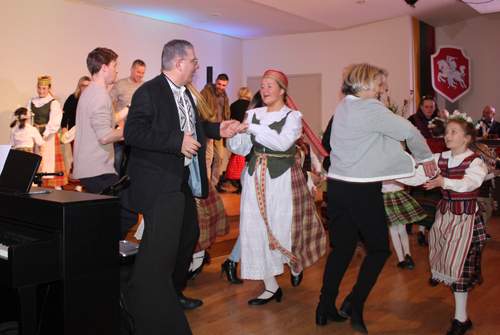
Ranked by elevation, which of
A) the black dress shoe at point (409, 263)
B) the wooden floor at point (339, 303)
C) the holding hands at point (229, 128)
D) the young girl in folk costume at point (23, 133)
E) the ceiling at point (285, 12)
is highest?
the ceiling at point (285, 12)

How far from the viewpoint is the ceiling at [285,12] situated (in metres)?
6.79

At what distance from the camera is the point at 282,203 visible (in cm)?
296

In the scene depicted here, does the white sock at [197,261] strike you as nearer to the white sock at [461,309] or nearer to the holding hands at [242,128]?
the holding hands at [242,128]

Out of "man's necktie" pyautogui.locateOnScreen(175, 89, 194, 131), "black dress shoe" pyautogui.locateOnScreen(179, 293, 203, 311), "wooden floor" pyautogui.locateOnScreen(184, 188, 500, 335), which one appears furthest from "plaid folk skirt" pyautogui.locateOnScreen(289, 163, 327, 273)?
"man's necktie" pyautogui.locateOnScreen(175, 89, 194, 131)

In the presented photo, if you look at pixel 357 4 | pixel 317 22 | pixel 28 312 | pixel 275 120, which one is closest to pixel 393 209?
pixel 275 120

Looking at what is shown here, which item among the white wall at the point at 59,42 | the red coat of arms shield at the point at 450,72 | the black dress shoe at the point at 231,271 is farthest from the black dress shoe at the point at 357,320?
the red coat of arms shield at the point at 450,72

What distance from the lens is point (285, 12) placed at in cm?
737

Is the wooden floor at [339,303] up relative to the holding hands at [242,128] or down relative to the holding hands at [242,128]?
down

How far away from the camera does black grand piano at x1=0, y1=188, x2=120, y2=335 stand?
5.61 ft

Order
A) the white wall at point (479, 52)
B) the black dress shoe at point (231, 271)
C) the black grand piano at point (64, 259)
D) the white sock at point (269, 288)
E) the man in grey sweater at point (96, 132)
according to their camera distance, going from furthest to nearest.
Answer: the white wall at point (479, 52) → the black dress shoe at point (231, 271) → the white sock at point (269, 288) → the man in grey sweater at point (96, 132) → the black grand piano at point (64, 259)

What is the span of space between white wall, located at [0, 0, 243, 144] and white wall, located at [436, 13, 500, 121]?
5757 mm

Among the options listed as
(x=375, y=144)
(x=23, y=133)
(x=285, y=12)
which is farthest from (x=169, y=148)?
(x=285, y=12)

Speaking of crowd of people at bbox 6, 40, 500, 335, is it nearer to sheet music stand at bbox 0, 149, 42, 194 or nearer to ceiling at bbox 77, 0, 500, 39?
sheet music stand at bbox 0, 149, 42, 194

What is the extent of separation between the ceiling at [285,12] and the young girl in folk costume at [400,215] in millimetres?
3613
